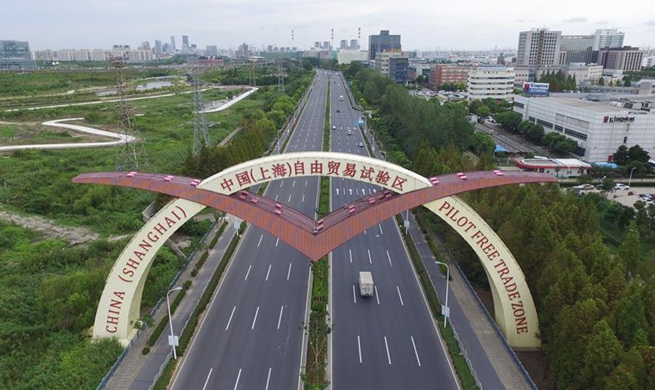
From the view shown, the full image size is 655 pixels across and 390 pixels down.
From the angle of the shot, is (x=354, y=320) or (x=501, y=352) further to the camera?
(x=354, y=320)

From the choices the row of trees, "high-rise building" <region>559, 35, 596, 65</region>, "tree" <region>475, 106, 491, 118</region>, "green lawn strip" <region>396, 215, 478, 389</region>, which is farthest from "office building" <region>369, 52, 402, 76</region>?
"green lawn strip" <region>396, 215, 478, 389</region>

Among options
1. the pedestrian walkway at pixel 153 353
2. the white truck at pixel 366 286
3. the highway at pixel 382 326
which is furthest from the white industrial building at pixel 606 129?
the pedestrian walkway at pixel 153 353

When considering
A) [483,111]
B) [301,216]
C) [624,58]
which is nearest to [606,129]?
[483,111]

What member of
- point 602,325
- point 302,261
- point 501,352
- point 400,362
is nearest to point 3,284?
point 302,261

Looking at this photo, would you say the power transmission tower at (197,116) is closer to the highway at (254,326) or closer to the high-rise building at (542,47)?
the highway at (254,326)

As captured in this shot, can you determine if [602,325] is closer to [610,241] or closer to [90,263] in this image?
[610,241]

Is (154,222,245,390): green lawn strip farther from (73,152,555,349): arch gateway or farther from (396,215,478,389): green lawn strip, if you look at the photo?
(396,215,478,389): green lawn strip

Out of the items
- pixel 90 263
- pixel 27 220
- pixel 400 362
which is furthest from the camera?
pixel 27 220
